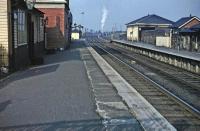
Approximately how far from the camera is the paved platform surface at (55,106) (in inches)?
376

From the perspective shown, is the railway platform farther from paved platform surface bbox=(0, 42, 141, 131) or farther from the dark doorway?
the dark doorway

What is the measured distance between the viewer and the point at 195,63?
26.5 metres

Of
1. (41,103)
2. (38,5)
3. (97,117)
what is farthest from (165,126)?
(38,5)

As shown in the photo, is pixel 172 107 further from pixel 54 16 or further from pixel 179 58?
pixel 54 16

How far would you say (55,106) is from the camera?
11797 mm

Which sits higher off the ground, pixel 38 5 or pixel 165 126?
pixel 38 5

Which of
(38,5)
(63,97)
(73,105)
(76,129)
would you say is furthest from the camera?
(38,5)

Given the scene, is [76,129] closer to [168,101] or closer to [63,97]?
[63,97]

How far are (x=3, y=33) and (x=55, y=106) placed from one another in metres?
10.3

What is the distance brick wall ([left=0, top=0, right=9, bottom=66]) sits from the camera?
20906 millimetres

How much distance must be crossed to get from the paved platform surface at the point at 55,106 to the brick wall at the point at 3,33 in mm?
2678

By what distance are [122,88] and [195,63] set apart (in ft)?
37.1

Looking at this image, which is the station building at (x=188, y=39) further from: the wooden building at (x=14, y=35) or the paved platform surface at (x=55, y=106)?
the paved platform surface at (x=55, y=106)

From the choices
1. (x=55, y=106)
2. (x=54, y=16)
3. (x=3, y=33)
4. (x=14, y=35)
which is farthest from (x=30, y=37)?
(x=54, y=16)
